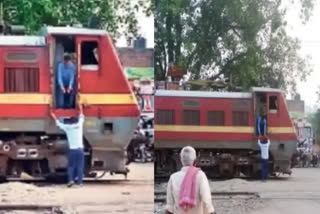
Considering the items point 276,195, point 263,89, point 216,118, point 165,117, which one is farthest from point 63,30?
point 276,195

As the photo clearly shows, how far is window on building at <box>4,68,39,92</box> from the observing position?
317 cm

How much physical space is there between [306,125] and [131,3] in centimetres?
104

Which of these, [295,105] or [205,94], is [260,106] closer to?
[295,105]

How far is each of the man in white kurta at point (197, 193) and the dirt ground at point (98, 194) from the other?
0.25 metres

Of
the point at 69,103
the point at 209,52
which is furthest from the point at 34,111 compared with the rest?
the point at 209,52

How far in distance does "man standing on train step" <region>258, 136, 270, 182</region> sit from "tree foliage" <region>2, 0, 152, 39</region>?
825mm

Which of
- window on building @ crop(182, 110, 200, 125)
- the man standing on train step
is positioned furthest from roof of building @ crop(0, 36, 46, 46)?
the man standing on train step

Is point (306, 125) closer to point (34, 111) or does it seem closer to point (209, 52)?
point (209, 52)

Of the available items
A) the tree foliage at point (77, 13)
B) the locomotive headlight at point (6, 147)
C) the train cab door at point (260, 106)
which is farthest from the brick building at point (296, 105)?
the locomotive headlight at point (6, 147)

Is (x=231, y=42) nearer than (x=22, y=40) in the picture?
No

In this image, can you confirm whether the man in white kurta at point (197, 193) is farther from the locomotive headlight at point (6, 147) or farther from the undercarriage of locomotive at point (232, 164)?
the locomotive headlight at point (6, 147)

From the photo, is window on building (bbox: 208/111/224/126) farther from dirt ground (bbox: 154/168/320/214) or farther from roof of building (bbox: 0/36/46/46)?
roof of building (bbox: 0/36/46/46)

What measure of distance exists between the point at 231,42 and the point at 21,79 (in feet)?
3.37

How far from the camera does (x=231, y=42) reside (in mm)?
3420
